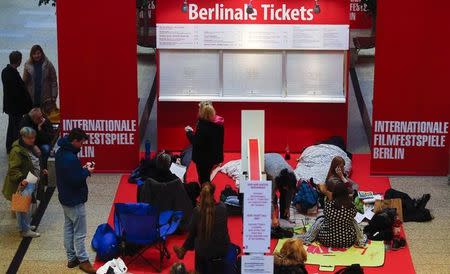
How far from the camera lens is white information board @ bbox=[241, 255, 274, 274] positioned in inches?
315

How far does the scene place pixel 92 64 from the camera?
1337 cm

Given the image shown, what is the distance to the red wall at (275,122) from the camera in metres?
14.4

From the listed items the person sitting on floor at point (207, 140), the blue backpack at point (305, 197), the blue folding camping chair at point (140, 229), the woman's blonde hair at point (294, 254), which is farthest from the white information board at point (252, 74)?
the woman's blonde hair at point (294, 254)

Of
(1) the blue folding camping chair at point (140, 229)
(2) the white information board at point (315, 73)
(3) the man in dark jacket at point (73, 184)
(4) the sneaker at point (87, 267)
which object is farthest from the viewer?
(2) the white information board at point (315, 73)

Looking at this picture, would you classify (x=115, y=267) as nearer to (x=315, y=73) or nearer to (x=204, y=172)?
(x=204, y=172)

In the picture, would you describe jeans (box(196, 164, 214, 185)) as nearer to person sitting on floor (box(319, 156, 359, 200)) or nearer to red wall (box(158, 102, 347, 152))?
person sitting on floor (box(319, 156, 359, 200))

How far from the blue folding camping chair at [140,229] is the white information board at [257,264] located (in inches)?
104

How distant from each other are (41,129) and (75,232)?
114 inches

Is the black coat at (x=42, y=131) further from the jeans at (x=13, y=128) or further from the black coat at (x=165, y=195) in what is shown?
the black coat at (x=165, y=195)

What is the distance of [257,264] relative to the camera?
803 centimetres

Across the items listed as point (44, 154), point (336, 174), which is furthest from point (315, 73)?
point (44, 154)

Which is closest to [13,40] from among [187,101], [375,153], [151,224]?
[187,101]

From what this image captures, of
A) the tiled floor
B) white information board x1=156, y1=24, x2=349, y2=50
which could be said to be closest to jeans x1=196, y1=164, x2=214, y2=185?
the tiled floor

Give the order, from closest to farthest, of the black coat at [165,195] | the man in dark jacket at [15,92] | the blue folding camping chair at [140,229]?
the blue folding camping chair at [140,229] → the black coat at [165,195] → the man in dark jacket at [15,92]
